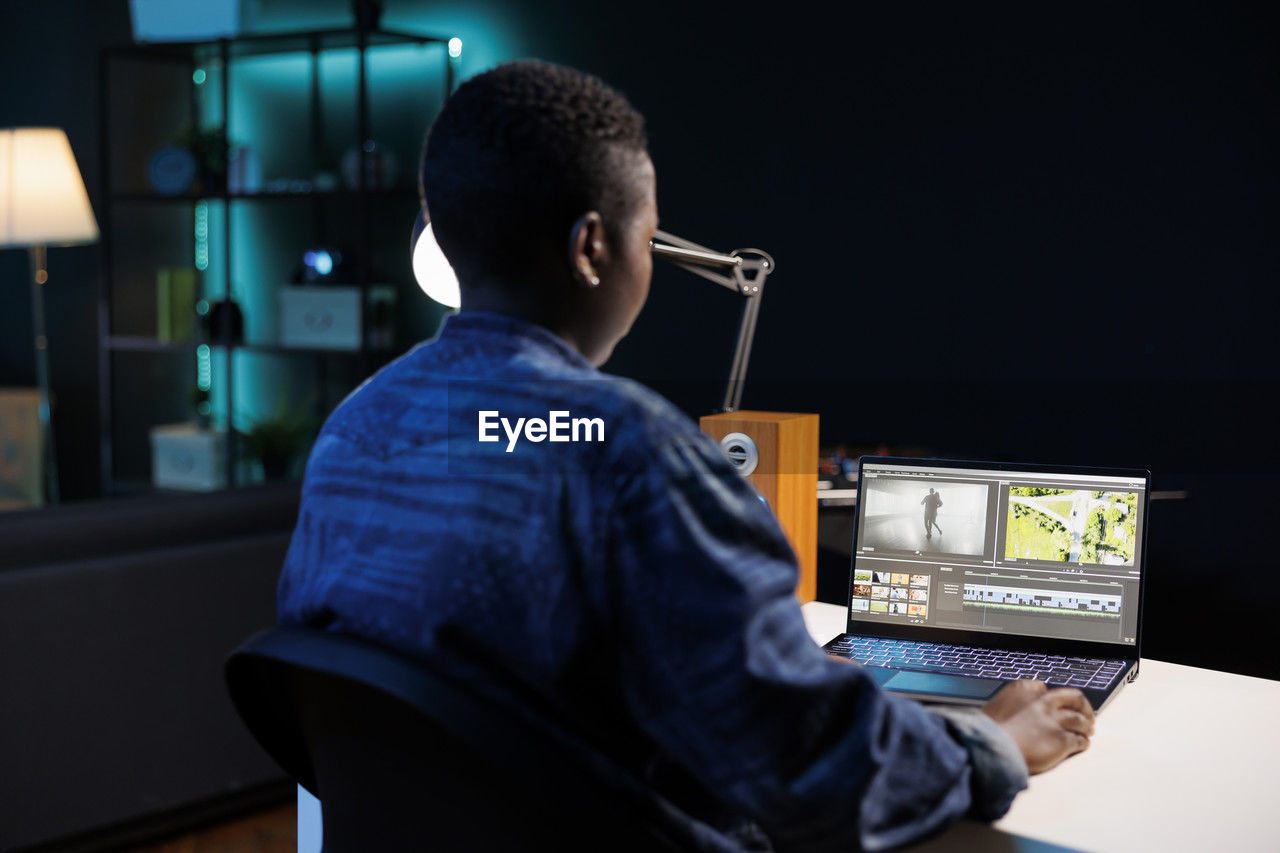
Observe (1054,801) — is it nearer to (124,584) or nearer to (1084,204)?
(124,584)

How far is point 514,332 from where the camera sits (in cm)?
89

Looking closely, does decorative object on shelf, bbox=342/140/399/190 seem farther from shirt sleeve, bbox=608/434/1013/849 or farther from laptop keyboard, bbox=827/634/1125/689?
shirt sleeve, bbox=608/434/1013/849

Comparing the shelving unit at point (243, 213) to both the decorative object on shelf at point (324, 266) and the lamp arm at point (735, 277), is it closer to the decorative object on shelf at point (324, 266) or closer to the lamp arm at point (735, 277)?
the decorative object on shelf at point (324, 266)

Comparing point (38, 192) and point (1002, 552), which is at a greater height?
point (38, 192)

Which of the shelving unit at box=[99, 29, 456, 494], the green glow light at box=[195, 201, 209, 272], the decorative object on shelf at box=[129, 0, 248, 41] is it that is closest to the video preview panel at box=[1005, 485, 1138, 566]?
the shelving unit at box=[99, 29, 456, 494]

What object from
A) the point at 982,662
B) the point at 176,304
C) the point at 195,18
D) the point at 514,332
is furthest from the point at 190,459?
the point at 514,332

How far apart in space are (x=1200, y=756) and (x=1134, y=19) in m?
2.43

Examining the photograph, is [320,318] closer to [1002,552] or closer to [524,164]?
[1002,552]

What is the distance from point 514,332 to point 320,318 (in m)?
3.88

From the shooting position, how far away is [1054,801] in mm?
1017

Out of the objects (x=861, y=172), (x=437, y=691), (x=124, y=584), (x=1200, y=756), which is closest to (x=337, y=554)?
(x=437, y=691)

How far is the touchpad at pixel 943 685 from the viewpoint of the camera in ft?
4.01

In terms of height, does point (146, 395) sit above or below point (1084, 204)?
below

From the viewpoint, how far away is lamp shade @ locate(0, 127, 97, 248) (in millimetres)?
4359
